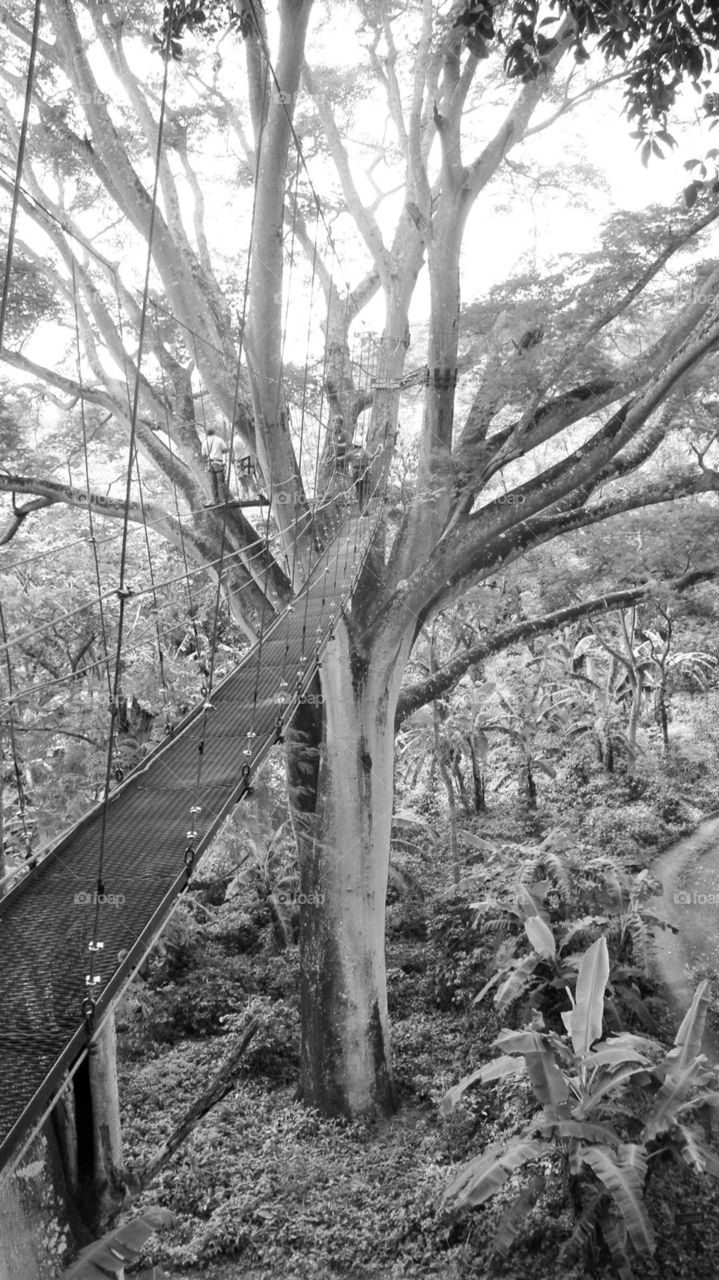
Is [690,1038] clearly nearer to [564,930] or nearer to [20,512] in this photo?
[564,930]

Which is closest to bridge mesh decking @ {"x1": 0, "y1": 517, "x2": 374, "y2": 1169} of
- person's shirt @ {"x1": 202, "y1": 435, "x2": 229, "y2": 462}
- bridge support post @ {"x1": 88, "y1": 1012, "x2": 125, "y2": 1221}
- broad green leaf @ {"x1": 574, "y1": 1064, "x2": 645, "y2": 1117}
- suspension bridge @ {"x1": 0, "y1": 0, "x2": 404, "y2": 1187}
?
suspension bridge @ {"x1": 0, "y1": 0, "x2": 404, "y2": 1187}

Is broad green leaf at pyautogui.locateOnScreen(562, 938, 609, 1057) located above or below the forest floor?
above

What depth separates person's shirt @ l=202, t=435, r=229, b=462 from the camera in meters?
5.07

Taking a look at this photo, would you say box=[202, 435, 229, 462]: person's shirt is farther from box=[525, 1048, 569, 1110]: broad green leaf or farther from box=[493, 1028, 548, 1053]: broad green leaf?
box=[525, 1048, 569, 1110]: broad green leaf

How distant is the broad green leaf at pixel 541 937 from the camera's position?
496cm

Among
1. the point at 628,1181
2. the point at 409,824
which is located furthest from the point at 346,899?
the point at 409,824

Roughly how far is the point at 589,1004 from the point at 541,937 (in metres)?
1.19

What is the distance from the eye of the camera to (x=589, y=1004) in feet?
12.4

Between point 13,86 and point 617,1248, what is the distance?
599 cm

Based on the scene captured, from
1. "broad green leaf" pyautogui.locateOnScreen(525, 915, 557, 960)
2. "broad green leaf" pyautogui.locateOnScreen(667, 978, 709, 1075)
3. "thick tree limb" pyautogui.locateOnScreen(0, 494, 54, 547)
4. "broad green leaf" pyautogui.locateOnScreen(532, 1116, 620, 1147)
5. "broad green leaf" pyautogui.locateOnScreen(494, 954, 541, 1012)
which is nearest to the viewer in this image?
"broad green leaf" pyautogui.locateOnScreen(532, 1116, 620, 1147)

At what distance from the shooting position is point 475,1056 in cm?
505

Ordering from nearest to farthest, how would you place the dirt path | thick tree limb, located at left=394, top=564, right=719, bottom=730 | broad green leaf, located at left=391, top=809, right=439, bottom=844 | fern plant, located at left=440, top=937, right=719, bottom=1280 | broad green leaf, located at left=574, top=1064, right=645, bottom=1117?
fern plant, located at left=440, top=937, right=719, bottom=1280, broad green leaf, located at left=574, top=1064, right=645, bottom=1117, thick tree limb, located at left=394, top=564, right=719, bottom=730, the dirt path, broad green leaf, located at left=391, top=809, right=439, bottom=844

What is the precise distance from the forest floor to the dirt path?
0.26m

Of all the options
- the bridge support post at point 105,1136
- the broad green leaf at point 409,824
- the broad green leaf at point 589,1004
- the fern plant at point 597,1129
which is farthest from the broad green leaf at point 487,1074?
the broad green leaf at point 409,824
